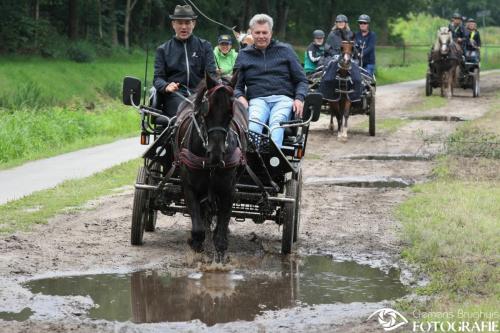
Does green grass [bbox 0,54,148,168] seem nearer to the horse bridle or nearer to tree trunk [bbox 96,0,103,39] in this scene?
tree trunk [bbox 96,0,103,39]

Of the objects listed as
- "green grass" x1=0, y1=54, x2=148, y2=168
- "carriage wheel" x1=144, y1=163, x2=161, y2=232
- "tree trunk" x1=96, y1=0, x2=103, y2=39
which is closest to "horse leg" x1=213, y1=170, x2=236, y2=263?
"carriage wheel" x1=144, y1=163, x2=161, y2=232

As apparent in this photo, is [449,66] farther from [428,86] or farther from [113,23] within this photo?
[113,23]

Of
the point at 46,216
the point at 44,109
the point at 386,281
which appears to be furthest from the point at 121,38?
the point at 386,281

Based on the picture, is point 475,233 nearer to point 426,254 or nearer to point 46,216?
point 426,254

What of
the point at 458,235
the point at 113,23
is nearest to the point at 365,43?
the point at 458,235

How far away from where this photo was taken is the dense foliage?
45.2 metres

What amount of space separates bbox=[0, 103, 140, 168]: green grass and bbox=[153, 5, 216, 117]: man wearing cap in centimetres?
767

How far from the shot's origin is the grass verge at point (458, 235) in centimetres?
769

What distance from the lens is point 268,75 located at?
10555 mm

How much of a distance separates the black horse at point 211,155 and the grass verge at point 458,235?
184cm

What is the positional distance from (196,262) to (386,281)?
169cm

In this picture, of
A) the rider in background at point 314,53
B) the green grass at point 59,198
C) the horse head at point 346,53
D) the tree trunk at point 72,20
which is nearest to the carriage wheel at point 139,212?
the green grass at point 59,198

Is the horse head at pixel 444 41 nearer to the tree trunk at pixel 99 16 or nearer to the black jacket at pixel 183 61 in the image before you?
the black jacket at pixel 183 61

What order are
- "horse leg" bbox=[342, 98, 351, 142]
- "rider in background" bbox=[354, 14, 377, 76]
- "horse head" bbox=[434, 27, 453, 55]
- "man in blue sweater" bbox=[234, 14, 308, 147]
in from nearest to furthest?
"man in blue sweater" bbox=[234, 14, 308, 147]
"horse leg" bbox=[342, 98, 351, 142]
"rider in background" bbox=[354, 14, 377, 76]
"horse head" bbox=[434, 27, 453, 55]
